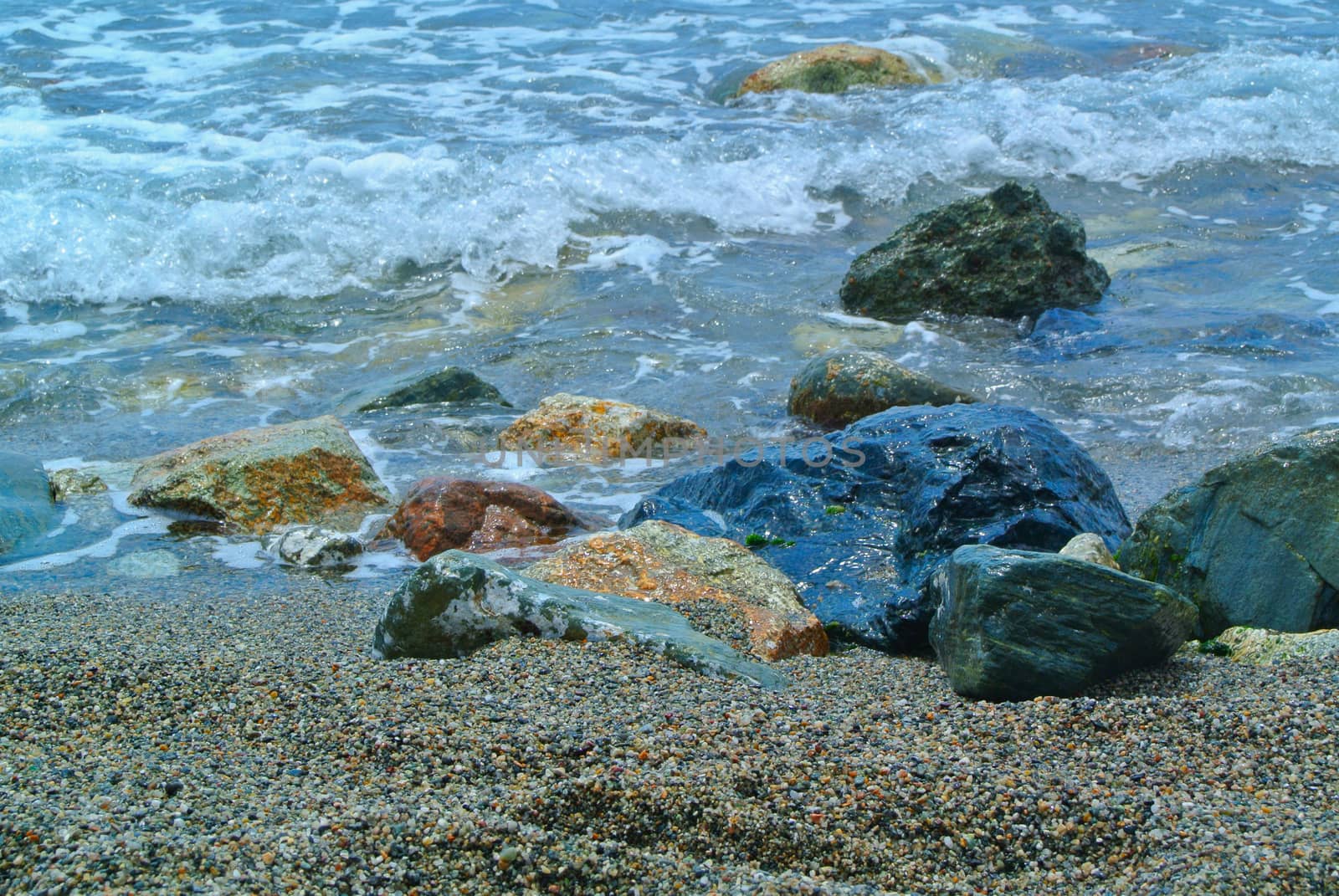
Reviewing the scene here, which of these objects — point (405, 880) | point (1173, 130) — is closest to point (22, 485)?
point (405, 880)

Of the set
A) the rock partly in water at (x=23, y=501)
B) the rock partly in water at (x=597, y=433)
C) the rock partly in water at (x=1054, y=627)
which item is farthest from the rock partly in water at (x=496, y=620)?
the rock partly in water at (x=597, y=433)

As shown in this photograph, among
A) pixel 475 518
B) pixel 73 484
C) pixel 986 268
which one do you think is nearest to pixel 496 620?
pixel 475 518

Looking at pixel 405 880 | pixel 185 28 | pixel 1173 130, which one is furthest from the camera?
pixel 185 28

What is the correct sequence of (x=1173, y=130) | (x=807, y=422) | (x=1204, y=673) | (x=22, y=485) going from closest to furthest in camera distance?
(x=1204, y=673)
(x=22, y=485)
(x=807, y=422)
(x=1173, y=130)

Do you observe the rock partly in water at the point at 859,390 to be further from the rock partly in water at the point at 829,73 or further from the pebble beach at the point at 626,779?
the rock partly in water at the point at 829,73

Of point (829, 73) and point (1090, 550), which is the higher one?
point (829, 73)

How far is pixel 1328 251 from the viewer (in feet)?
25.9

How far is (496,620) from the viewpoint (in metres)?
2.94

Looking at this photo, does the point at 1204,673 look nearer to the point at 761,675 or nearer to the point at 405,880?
the point at 761,675

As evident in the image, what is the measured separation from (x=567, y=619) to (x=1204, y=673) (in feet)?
4.96

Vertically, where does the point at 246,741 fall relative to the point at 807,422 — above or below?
above

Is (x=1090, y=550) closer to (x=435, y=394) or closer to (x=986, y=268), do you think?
(x=435, y=394)

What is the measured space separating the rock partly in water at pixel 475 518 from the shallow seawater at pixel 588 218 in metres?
0.27

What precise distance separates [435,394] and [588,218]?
3357 mm
